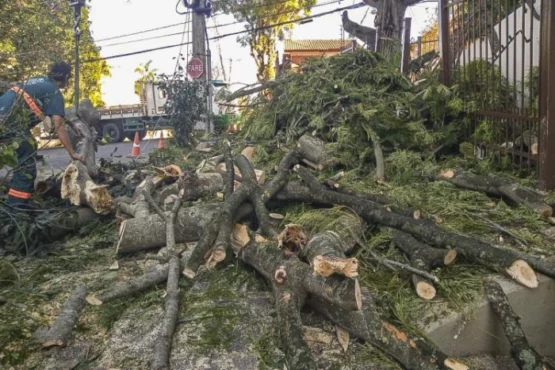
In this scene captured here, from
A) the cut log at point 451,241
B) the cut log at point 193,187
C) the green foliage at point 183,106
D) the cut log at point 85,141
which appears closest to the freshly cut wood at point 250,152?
the cut log at point 193,187

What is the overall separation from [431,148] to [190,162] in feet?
12.2

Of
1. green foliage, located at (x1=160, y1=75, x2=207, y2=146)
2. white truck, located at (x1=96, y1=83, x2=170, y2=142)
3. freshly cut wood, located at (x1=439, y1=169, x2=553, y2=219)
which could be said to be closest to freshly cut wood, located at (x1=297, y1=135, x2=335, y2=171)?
freshly cut wood, located at (x1=439, y1=169, x2=553, y2=219)

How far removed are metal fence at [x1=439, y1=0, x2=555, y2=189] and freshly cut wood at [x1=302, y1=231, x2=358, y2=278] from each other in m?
2.35

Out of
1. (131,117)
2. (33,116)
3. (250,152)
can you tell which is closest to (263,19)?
(131,117)

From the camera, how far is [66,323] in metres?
2.66

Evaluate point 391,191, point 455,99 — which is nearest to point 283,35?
point 455,99

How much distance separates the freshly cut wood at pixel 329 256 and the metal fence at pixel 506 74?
2.35 metres

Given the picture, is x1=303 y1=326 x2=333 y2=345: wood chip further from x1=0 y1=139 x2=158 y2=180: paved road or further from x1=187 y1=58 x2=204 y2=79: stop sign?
x1=187 y1=58 x2=204 y2=79: stop sign

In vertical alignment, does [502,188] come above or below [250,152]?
below

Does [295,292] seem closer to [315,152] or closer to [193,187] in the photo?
[193,187]

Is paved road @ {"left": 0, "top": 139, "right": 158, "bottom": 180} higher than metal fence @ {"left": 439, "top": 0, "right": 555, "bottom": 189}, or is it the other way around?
metal fence @ {"left": 439, "top": 0, "right": 555, "bottom": 189}

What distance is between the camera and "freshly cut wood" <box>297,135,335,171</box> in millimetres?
5262

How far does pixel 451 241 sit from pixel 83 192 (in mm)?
3655

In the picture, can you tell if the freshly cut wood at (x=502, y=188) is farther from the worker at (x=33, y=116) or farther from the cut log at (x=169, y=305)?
the worker at (x=33, y=116)
